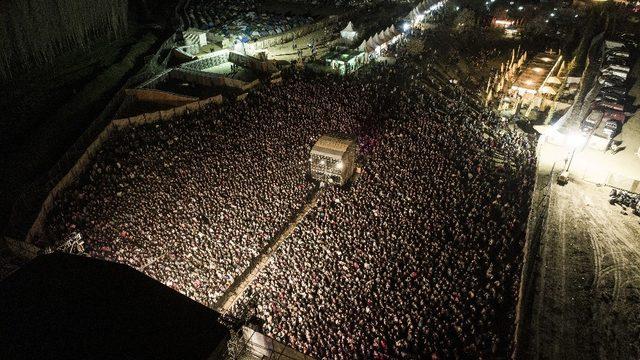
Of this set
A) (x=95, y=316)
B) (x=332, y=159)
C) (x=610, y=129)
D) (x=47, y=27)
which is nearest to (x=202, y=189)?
(x=332, y=159)

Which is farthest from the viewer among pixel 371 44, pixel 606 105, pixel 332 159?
pixel 371 44

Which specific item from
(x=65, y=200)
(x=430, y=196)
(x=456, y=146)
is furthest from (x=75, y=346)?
(x=456, y=146)

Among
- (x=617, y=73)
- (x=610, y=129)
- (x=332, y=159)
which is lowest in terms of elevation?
(x=332, y=159)

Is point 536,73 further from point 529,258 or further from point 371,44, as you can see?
point 529,258

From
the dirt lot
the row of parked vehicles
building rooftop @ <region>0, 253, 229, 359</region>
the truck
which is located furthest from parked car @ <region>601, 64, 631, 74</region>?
building rooftop @ <region>0, 253, 229, 359</region>

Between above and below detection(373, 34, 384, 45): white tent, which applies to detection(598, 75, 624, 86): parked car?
above

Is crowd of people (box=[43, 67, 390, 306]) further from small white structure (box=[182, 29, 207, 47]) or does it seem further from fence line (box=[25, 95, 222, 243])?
small white structure (box=[182, 29, 207, 47])
